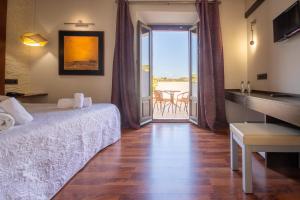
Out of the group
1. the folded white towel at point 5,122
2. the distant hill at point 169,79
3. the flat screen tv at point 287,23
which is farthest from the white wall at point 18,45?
the distant hill at point 169,79

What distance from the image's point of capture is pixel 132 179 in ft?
6.08

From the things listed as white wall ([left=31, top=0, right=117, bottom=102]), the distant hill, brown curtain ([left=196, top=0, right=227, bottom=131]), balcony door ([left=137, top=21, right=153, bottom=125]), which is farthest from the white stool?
the distant hill

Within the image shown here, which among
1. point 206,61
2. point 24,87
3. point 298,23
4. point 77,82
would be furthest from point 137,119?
point 298,23

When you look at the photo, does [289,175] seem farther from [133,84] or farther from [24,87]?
[24,87]

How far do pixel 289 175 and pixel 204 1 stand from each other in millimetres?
3434

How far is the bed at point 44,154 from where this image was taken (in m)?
1.14

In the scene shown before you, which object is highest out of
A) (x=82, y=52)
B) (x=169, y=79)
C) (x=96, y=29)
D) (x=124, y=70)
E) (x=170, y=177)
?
(x=96, y=29)

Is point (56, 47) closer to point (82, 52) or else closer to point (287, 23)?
point (82, 52)

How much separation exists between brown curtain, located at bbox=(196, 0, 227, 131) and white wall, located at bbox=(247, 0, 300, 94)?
62cm

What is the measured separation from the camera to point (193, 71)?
4.59 m

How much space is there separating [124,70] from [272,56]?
2.57 meters

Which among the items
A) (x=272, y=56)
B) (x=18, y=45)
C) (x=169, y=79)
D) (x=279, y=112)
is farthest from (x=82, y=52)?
(x=169, y=79)

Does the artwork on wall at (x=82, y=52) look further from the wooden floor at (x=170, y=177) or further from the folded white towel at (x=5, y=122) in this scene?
the folded white towel at (x=5, y=122)

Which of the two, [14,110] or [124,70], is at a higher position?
[124,70]
